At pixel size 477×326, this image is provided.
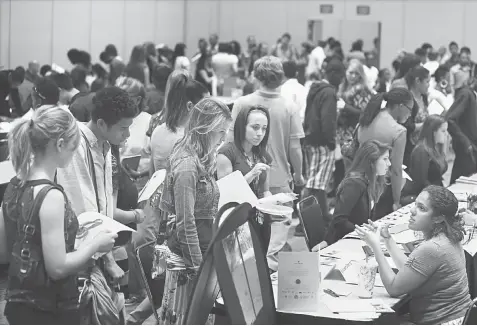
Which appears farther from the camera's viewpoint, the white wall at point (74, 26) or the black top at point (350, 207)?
the white wall at point (74, 26)

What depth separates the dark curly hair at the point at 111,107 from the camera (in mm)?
3674

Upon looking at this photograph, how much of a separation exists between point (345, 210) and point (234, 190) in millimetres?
1227

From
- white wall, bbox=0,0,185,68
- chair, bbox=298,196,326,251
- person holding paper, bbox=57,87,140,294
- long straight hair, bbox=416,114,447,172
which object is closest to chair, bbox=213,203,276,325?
person holding paper, bbox=57,87,140,294

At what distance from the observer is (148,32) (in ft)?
60.1

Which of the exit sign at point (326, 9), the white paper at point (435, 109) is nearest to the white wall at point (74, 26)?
the exit sign at point (326, 9)

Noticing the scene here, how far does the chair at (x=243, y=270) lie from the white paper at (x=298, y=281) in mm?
70

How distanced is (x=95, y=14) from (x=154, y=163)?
37.2 ft

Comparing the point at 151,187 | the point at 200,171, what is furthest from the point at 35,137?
the point at 151,187

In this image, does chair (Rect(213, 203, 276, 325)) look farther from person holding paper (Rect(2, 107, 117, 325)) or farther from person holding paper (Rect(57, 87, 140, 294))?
person holding paper (Rect(57, 87, 140, 294))

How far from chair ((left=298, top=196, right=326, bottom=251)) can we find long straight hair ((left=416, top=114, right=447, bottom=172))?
6.86 feet

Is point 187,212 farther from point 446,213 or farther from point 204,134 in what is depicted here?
point 446,213

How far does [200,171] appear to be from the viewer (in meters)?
3.83

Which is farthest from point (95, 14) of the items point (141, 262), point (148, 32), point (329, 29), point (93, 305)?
point (93, 305)

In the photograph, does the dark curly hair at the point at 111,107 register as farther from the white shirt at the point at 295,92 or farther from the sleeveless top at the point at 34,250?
the white shirt at the point at 295,92
